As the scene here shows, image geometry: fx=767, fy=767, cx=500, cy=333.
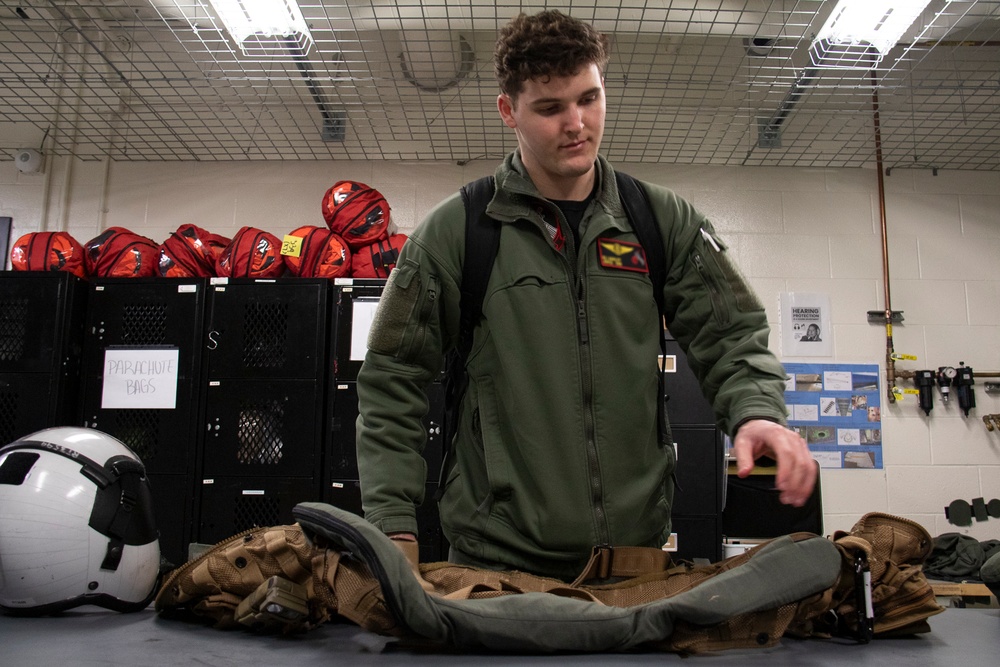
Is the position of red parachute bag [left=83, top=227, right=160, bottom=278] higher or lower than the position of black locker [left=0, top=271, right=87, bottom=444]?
higher

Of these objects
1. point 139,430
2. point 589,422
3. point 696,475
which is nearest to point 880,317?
point 696,475

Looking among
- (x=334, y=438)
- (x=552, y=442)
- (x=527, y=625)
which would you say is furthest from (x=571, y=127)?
(x=334, y=438)

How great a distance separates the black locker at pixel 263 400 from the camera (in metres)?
3.57

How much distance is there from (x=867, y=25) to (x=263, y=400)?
10.6 ft

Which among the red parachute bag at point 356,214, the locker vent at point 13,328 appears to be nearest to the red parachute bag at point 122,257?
the locker vent at point 13,328

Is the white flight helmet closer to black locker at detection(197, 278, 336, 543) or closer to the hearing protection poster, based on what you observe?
black locker at detection(197, 278, 336, 543)

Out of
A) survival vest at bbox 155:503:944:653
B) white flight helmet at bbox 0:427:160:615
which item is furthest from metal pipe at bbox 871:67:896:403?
white flight helmet at bbox 0:427:160:615

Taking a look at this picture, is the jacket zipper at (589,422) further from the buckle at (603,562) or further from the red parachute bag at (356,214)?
the red parachute bag at (356,214)

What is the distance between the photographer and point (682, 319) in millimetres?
1420

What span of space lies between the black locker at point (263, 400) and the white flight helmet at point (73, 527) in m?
1.83

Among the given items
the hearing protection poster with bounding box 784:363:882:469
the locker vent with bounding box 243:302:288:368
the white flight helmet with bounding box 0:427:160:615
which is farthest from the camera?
the hearing protection poster with bounding box 784:363:882:469

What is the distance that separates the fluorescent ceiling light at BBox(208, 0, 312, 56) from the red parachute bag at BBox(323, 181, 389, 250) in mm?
750

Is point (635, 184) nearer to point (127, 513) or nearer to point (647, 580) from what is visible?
point (647, 580)

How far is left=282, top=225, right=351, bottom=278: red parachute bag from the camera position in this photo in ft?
12.6
